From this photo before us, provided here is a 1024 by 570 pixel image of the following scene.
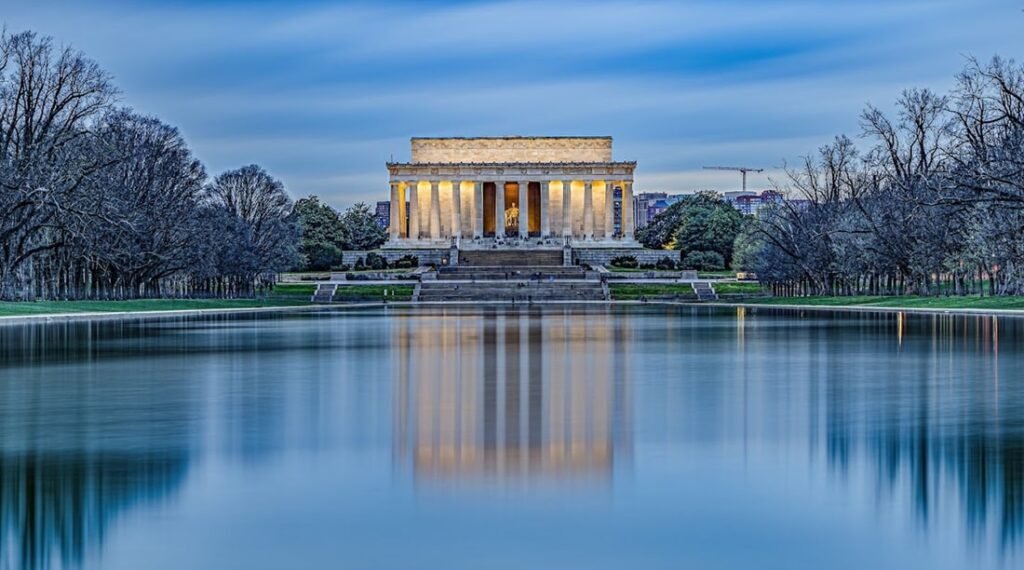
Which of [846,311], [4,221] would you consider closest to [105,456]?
[4,221]

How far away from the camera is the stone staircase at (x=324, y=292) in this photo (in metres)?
89.6

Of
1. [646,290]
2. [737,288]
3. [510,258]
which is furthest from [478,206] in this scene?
[646,290]

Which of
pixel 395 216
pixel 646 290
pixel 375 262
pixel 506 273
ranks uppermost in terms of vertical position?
pixel 395 216

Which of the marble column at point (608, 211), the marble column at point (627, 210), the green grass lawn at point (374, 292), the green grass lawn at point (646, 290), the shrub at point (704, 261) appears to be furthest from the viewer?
the marble column at point (608, 211)

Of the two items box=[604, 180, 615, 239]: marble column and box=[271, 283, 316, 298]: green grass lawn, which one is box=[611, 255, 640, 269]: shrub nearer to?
box=[604, 180, 615, 239]: marble column

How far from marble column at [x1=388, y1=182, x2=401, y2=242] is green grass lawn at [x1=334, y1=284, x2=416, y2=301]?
38.1 metres

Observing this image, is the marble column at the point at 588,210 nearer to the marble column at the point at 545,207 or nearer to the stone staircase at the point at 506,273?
the marble column at the point at 545,207

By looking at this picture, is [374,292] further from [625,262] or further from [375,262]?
[625,262]

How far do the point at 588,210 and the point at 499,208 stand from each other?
875 cm

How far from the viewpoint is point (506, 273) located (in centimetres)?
10425

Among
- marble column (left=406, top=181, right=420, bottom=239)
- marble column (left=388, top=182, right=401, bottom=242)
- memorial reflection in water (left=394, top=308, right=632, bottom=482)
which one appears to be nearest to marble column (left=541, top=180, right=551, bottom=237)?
marble column (left=406, top=181, right=420, bottom=239)

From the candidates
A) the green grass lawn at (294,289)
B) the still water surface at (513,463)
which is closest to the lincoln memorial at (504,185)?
the green grass lawn at (294,289)

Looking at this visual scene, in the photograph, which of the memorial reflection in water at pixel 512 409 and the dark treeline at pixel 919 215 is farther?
the dark treeline at pixel 919 215

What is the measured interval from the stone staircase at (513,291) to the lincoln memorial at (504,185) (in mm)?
37055
